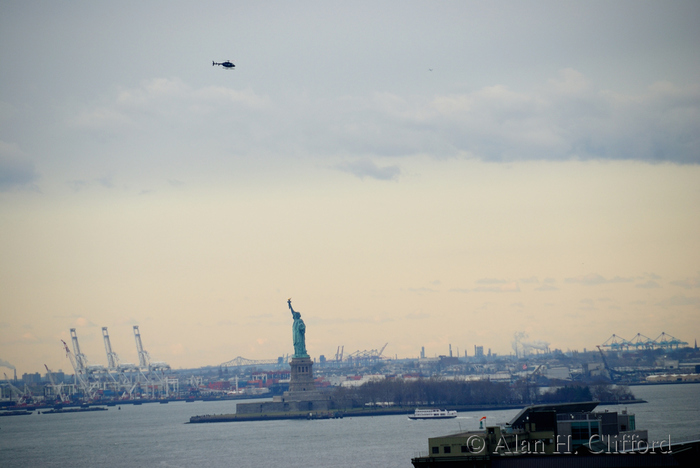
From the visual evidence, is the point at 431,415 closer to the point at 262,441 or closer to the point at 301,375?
the point at 301,375

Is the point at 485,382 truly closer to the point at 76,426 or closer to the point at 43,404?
the point at 76,426

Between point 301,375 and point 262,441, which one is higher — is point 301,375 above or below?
above

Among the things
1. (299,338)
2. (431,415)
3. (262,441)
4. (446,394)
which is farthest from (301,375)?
(262,441)

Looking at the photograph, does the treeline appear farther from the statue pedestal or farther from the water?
the water

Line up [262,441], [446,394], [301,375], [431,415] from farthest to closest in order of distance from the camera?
[446,394], [301,375], [431,415], [262,441]

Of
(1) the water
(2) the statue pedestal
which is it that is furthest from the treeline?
(1) the water

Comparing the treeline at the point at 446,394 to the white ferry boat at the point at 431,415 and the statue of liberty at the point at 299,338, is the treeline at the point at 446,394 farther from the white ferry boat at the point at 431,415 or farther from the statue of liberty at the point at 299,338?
the white ferry boat at the point at 431,415
